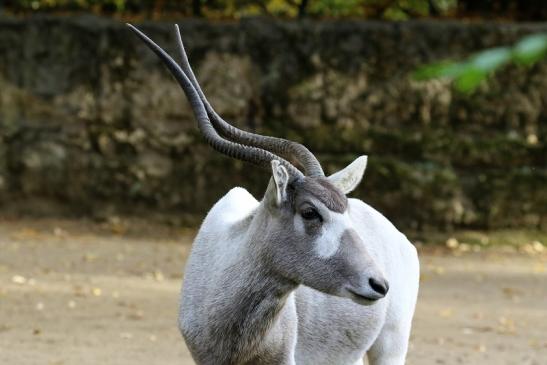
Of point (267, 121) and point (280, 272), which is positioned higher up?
point (280, 272)

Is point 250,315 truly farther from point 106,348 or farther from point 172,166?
point 172,166

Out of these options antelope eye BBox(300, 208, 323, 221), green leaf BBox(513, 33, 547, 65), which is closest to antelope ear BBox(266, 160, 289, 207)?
antelope eye BBox(300, 208, 323, 221)

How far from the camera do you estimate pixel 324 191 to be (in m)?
3.97

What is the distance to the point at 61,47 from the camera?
12461mm

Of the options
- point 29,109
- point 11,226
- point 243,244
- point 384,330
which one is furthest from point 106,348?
point 29,109

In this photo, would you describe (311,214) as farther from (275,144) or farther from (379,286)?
(275,144)

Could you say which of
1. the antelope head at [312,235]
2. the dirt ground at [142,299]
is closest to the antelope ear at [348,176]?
the antelope head at [312,235]

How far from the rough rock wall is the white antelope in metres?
7.61

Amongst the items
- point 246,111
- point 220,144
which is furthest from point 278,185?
point 246,111

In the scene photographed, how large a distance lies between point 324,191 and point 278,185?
169mm

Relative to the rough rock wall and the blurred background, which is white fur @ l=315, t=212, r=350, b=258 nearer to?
the blurred background

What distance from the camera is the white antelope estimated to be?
3.88 metres

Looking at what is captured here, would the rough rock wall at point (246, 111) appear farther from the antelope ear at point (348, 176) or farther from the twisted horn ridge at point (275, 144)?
the antelope ear at point (348, 176)

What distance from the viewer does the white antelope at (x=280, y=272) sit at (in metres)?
3.88
